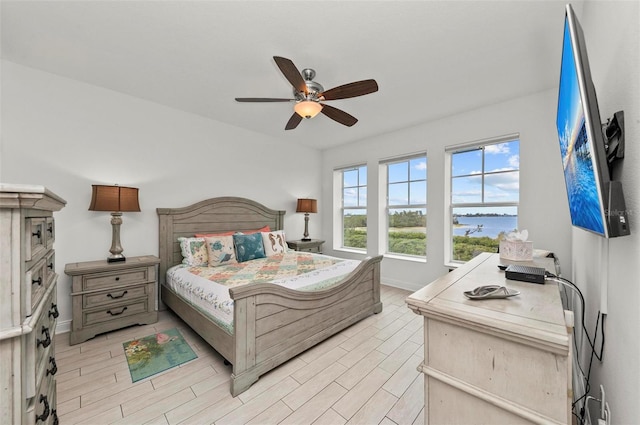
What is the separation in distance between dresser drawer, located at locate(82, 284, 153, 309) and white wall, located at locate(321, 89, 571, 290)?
3332mm

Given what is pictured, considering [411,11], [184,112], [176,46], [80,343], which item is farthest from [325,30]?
[80,343]

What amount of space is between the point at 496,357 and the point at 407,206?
11.4 ft

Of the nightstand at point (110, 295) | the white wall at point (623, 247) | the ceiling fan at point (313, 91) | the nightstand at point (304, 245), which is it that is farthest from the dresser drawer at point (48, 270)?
the nightstand at point (304, 245)

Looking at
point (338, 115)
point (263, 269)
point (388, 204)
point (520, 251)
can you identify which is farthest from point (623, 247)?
point (388, 204)

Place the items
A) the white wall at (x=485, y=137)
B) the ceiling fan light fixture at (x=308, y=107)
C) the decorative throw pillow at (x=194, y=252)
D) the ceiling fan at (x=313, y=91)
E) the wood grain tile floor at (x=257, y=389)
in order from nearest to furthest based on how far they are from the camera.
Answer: the wood grain tile floor at (x=257, y=389) < the ceiling fan at (x=313, y=91) < the ceiling fan light fixture at (x=308, y=107) < the white wall at (x=485, y=137) < the decorative throw pillow at (x=194, y=252)

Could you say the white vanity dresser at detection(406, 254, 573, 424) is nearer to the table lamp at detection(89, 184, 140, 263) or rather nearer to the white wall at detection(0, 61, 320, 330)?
the table lamp at detection(89, 184, 140, 263)

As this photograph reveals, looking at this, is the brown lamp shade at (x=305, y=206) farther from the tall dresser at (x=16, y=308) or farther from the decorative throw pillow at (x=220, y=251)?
the tall dresser at (x=16, y=308)

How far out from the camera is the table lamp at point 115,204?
253 centimetres

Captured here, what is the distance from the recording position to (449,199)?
362cm

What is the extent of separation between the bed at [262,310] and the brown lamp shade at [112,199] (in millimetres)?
516

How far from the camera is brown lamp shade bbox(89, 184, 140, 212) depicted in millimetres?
2525

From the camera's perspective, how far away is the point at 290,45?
2.03 meters

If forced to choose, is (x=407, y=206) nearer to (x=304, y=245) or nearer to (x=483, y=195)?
(x=483, y=195)

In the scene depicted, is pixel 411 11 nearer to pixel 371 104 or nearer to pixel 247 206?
pixel 371 104
